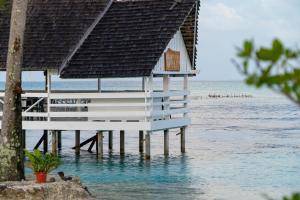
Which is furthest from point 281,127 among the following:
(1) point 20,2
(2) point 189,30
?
(1) point 20,2

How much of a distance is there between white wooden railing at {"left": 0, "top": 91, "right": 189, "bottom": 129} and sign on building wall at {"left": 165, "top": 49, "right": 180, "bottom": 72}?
709mm

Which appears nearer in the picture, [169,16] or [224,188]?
[224,188]

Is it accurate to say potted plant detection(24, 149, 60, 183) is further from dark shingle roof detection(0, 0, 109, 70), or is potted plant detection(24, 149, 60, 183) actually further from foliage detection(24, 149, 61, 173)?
dark shingle roof detection(0, 0, 109, 70)

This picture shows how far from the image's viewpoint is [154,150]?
1107 inches

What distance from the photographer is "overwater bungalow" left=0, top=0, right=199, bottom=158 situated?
19.9 metres

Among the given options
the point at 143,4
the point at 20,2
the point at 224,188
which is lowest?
the point at 224,188

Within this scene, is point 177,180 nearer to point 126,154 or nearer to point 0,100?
point 0,100

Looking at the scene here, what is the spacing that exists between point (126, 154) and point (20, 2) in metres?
14.1

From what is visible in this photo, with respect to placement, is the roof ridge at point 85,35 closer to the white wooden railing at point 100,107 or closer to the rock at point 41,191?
the white wooden railing at point 100,107

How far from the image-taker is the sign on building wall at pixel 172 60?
69.1 feet

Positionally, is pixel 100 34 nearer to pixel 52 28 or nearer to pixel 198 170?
pixel 52 28

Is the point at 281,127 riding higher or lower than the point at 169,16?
lower

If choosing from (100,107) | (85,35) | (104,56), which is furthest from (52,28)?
(100,107)

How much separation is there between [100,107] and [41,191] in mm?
9358
